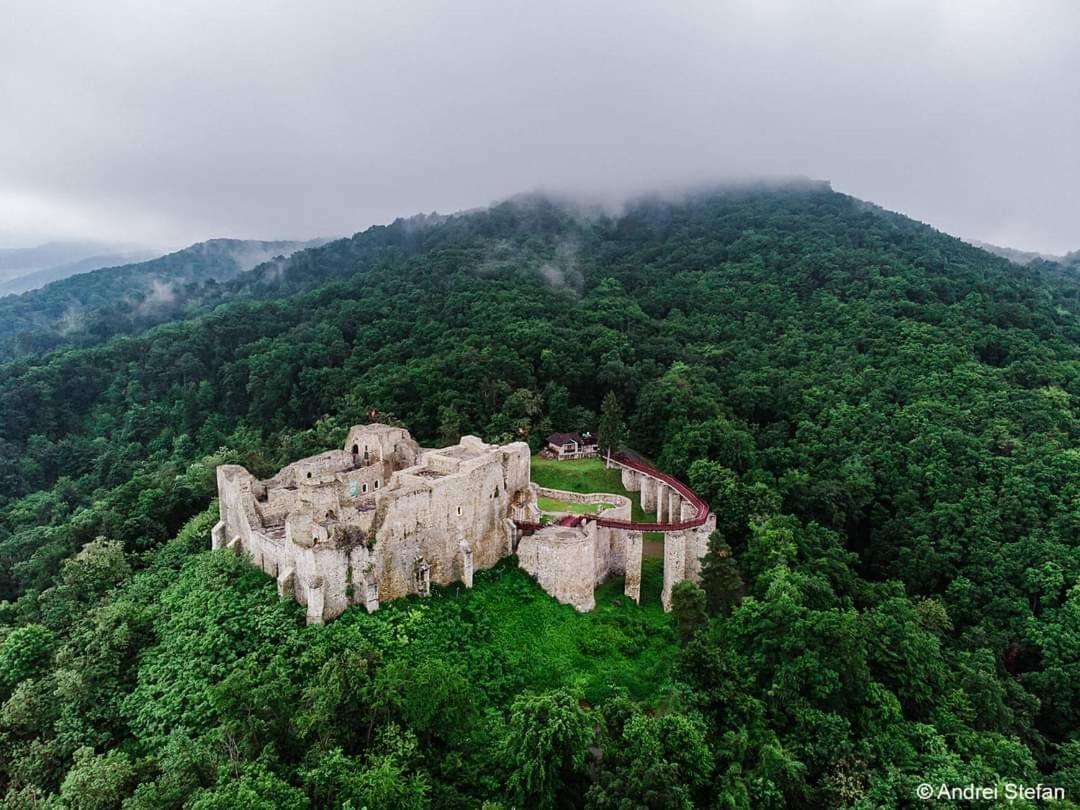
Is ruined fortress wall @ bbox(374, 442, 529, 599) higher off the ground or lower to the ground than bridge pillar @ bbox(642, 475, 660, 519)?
higher

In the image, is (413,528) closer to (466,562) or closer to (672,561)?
(466,562)

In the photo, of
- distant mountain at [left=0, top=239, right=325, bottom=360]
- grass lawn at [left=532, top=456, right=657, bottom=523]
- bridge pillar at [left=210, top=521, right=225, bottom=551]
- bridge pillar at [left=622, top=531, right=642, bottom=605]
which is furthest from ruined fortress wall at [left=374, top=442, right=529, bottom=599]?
distant mountain at [left=0, top=239, right=325, bottom=360]

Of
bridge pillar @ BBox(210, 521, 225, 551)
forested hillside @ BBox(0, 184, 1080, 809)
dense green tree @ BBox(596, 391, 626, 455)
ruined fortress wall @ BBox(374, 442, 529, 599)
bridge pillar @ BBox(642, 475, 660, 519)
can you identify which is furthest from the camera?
dense green tree @ BBox(596, 391, 626, 455)

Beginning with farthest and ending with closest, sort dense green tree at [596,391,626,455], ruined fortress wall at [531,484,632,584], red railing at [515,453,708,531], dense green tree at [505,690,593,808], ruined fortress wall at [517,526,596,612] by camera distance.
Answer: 1. dense green tree at [596,391,626,455]
2. ruined fortress wall at [531,484,632,584]
3. red railing at [515,453,708,531]
4. ruined fortress wall at [517,526,596,612]
5. dense green tree at [505,690,593,808]

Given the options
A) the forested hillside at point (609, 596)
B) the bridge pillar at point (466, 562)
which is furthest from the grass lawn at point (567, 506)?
the bridge pillar at point (466, 562)

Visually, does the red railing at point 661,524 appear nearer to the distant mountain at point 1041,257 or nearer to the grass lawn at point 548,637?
the grass lawn at point 548,637

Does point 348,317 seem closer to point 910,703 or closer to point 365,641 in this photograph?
point 365,641

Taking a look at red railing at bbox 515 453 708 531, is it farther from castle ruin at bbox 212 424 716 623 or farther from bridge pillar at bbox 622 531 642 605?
bridge pillar at bbox 622 531 642 605
